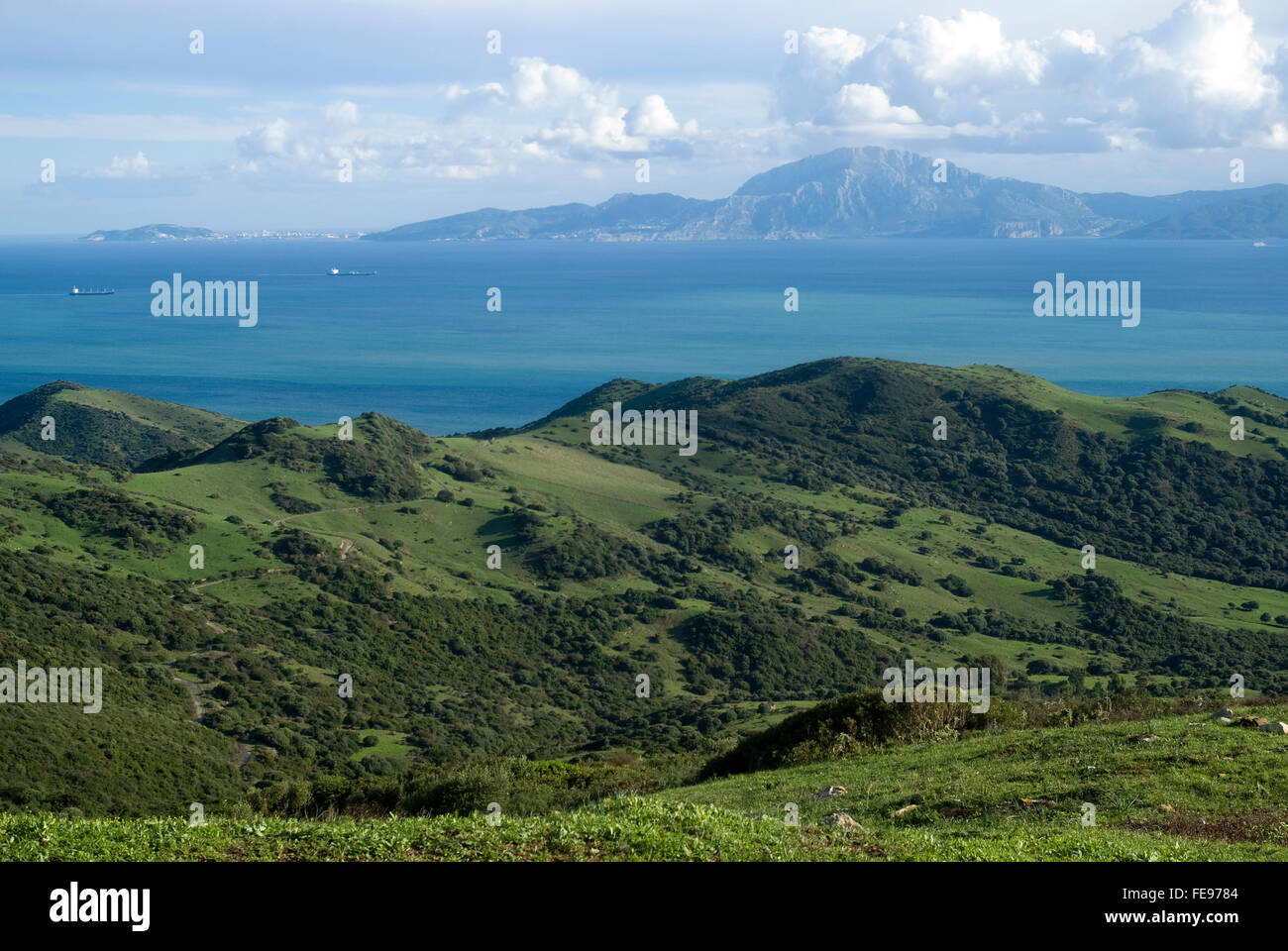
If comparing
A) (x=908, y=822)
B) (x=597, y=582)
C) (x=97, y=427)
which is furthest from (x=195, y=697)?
(x=97, y=427)

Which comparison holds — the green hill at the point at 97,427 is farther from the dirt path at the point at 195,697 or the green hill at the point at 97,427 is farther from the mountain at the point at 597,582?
the dirt path at the point at 195,697

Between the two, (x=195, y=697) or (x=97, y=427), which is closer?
(x=195, y=697)

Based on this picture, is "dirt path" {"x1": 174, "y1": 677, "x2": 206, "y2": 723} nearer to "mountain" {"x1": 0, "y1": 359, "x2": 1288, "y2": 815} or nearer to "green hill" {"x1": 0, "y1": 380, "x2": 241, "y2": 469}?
"mountain" {"x1": 0, "y1": 359, "x2": 1288, "y2": 815}

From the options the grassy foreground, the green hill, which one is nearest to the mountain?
the green hill

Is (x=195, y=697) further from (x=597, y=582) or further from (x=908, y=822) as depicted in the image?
A: (x=908, y=822)

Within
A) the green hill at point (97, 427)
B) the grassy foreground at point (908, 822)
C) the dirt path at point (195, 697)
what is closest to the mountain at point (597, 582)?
the dirt path at point (195, 697)
